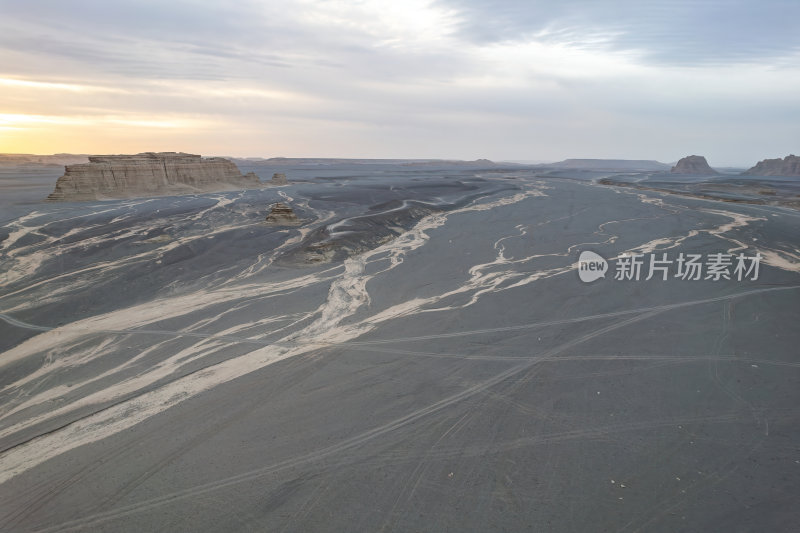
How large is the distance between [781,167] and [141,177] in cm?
19004

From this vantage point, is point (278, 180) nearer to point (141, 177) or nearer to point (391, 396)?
point (141, 177)

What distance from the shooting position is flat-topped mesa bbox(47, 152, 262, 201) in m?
50.3

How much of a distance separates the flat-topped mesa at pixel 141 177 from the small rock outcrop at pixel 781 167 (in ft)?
575

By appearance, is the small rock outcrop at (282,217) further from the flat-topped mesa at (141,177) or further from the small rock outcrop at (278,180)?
the small rock outcrop at (278,180)

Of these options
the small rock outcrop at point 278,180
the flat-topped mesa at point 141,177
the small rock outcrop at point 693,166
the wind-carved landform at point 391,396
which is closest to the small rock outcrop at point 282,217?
the wind-carved landform at point 391,396

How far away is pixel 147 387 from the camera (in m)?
11.3

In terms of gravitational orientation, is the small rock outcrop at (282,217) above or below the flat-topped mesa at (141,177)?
below

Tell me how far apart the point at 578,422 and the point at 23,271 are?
29389 mm

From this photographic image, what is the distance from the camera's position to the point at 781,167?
136m

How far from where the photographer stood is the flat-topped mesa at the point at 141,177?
50312mm

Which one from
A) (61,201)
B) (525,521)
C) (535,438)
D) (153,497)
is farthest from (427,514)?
(61,201)

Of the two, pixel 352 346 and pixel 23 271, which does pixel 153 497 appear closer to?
pixel 352 346

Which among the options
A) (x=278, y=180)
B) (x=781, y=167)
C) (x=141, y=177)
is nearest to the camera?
(x=141, y=177)

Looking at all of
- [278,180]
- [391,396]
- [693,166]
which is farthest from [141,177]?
[693,166]
